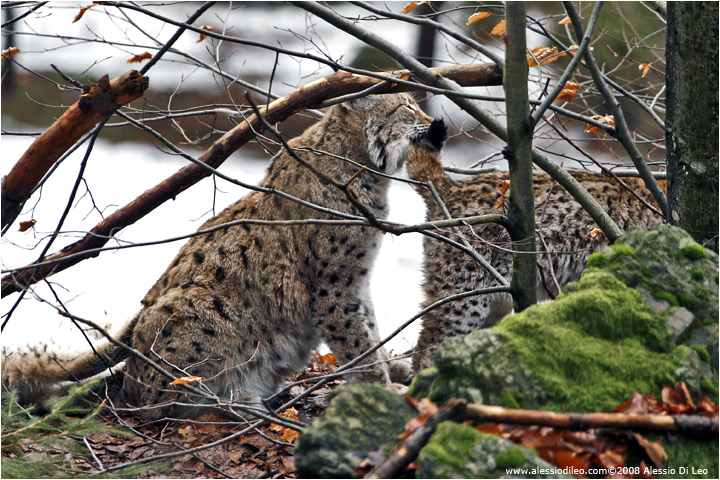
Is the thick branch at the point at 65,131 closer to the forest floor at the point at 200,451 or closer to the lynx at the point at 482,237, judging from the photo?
the forest floor at the point at 200,451

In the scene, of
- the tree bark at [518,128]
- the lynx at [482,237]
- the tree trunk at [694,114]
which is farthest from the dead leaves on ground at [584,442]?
A: the lynx at [482,237]

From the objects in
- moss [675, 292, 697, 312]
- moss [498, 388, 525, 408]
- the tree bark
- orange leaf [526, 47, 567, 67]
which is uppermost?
orange leaf [526, 47, 567, 67]

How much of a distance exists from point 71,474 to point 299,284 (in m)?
2.23

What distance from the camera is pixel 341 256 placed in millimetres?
5148

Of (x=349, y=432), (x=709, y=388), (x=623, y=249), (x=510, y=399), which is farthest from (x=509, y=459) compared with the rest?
(x=623, y=249)

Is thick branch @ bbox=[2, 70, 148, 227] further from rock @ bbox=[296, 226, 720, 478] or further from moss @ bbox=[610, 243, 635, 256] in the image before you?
moss @ bbox=[610, 243, 635, 256]

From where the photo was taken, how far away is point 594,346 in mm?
2680

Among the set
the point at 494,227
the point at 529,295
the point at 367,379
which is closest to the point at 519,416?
the point at 529,295

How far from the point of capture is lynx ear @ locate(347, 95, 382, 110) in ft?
18.0

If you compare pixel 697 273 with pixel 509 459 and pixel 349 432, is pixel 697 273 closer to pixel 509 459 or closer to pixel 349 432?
pixel 509 459

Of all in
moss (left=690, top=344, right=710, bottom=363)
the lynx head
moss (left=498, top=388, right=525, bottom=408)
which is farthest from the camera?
the lynx head

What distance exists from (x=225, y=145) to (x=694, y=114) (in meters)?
2.79

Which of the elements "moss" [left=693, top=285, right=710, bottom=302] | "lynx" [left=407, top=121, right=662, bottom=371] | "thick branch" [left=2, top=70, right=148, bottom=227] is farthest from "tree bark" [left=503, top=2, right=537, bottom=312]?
"thick branch" [left=2, top=70, right=148, bottom=227]

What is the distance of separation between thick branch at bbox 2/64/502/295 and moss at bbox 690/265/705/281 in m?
2.23
